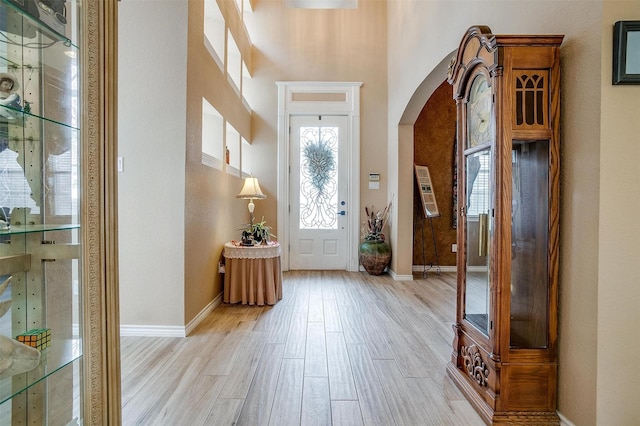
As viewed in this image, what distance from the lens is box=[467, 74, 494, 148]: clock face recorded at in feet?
5.65

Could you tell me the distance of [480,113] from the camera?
1.84m

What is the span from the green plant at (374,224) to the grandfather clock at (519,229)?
3.31 m

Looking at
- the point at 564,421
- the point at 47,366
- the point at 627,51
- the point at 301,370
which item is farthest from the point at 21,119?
the point at 564,421

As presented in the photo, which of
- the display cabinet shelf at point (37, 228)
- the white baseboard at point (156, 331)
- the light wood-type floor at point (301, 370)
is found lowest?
the light wood-type floor at point (301, 370)

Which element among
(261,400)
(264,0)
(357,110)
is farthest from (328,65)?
(261,400)

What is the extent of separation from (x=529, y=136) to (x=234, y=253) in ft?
9.06

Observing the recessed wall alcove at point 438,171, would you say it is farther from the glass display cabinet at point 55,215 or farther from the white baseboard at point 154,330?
the glass display cabinet at point 55,215

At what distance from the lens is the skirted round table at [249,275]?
339 cm

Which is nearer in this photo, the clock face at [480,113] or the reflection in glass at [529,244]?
the reflection in glass at [529,244]

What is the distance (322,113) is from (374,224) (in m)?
2.03

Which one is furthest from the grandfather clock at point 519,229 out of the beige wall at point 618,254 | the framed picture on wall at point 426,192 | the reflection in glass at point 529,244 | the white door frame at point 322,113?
the white door frame at point 322,113

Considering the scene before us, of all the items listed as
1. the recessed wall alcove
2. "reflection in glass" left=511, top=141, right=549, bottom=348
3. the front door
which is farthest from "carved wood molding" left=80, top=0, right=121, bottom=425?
the recessed wall alcove

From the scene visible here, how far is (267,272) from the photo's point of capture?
3430 mm

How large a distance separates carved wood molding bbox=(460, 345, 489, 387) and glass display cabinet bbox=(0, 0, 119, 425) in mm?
1715
